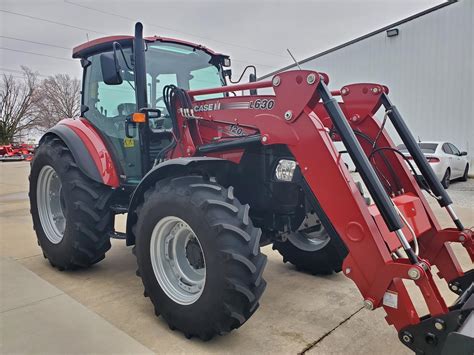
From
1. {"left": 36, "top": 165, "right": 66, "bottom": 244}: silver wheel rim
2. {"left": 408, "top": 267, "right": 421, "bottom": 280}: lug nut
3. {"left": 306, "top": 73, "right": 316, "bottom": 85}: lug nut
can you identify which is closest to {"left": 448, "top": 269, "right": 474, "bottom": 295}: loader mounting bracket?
{"left": 408, "top": 267, "right": 421, "bottom": 280}: lug nut

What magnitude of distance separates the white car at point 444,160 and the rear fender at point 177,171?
9.07 m

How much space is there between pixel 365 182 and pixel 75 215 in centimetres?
265

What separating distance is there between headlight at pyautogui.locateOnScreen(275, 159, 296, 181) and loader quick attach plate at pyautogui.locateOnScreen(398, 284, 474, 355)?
1260mm

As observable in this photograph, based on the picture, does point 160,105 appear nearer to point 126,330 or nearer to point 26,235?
point 126,330

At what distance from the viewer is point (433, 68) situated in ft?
47.1

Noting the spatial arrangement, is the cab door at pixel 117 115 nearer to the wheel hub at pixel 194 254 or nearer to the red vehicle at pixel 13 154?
the wheel hub at pixel 194 254

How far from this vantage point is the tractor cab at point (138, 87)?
3576 mm

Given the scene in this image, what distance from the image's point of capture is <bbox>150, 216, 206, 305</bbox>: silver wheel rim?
280 cm

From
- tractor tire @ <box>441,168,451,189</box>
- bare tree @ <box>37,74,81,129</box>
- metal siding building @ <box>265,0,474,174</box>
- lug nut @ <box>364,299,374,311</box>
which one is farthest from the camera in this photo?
bare tree @ <box>37,74,81,129</box>

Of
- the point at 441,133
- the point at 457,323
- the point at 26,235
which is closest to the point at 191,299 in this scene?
the point at 457,323

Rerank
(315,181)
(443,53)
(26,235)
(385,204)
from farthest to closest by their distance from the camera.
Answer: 1. (443,53)
2. (26,235)
3. (315,181)
4. (385,204)

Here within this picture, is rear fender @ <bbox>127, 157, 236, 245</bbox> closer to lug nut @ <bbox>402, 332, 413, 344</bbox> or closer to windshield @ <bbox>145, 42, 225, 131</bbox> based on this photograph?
windshield @ <bbox>145, 42, 225, 131</bbox>

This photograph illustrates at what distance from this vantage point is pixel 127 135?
3.77 m

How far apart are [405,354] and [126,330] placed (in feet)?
6.33
